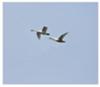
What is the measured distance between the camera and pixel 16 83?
1211mm

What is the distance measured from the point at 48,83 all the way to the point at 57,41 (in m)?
0.30

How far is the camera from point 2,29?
1248 millimetres

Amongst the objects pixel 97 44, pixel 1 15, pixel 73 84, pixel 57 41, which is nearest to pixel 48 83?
pixel 73 84

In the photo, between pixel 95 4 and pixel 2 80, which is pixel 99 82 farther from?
pixel 2 80

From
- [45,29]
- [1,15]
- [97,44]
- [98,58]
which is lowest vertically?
[98,58]

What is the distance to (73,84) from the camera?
3.95 ft

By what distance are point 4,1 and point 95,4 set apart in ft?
2.15

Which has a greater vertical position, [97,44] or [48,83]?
[97,44]

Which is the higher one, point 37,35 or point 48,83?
point 37,35

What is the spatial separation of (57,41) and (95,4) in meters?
0.38

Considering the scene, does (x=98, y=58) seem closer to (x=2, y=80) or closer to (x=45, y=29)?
(x=45, y=29)

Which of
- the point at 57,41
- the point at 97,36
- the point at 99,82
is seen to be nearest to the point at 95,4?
the point at 97,36

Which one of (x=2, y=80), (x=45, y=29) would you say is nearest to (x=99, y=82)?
(x=45, y=29)

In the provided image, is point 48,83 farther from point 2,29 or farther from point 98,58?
point 2,29
